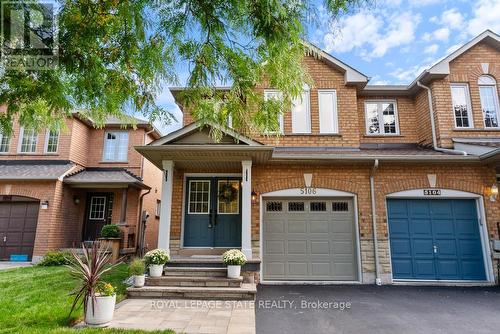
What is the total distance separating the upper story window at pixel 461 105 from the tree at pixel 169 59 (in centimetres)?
817

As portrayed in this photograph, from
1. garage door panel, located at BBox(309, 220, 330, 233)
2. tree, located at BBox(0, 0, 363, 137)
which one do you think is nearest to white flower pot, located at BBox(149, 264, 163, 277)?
tree, located at BBox(0, 0, 363, 137)

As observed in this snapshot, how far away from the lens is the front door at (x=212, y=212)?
8.96 meters

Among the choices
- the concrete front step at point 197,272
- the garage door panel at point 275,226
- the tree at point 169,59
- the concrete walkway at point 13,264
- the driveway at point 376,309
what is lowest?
the driveway at point 376,309

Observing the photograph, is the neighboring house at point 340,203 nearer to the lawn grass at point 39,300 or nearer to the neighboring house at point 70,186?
the lawn grass at point 39,300

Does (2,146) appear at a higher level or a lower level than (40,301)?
higher

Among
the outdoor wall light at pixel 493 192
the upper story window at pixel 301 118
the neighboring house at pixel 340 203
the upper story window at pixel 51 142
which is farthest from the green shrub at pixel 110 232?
the outdoor wall light at pixel 493 192

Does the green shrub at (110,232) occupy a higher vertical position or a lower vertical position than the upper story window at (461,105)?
lower

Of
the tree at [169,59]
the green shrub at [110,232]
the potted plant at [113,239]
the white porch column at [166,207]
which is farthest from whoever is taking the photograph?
the green shrub at [110,232]

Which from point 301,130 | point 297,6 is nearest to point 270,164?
point 301,130

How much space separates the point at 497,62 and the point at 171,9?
441 inches

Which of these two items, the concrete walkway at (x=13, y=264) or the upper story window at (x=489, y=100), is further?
the concrete walkway at (x=13, y=264)

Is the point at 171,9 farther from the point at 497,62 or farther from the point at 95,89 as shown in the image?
the point at 497,62

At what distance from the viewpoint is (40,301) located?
6.02m

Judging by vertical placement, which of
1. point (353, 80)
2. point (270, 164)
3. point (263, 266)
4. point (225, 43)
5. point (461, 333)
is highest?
point (353, 80)
